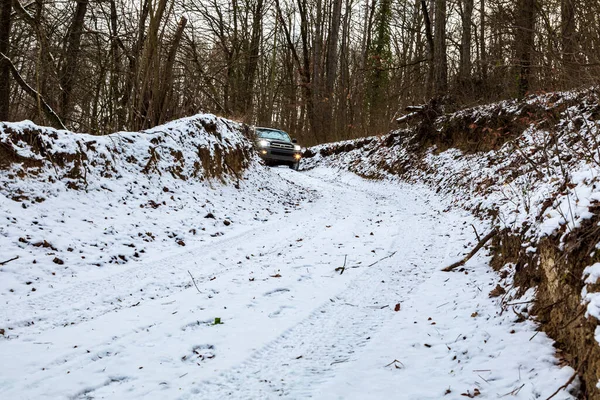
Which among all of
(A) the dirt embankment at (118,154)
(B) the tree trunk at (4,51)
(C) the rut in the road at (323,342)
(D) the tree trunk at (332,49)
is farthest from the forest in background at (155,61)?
(D) the tree trunk at (332,49)

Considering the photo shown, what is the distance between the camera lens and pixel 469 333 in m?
3.54

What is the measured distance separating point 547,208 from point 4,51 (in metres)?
10.8

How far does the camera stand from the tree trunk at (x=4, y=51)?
8.78m

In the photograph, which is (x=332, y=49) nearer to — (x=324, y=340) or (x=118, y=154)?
(x=118, y=154)

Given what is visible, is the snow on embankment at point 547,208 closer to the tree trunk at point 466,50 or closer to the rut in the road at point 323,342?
the rut in the road at point 323,342

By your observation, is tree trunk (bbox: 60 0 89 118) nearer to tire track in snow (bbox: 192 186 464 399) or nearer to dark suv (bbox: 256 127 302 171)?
dark suv (bbox: 256 127 302 171)

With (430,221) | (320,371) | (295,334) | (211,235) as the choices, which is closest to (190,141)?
(211,235)

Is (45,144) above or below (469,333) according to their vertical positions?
above

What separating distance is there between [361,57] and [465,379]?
109ft

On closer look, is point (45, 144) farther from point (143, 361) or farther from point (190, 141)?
point (143, 361)

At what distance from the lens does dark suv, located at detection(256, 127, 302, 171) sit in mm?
17172

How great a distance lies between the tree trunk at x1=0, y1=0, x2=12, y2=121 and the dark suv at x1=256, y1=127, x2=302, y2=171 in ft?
29.3

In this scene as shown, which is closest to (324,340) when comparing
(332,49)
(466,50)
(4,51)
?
(4,51)

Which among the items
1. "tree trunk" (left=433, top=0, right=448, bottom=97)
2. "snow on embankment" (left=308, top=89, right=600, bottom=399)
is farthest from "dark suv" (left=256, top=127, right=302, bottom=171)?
"snow on embankment" (left=308, top=89, right=600, bottom=399)
